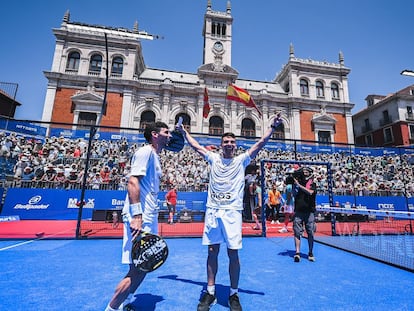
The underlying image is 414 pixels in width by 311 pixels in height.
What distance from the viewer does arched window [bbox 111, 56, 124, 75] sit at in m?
27.5

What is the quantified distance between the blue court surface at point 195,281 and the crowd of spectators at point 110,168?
4839 millimetres

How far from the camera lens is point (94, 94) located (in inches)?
997

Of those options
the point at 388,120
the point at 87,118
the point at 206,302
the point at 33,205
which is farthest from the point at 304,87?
the point at 206,302

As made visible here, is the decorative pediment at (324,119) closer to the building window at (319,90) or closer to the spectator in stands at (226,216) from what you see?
the building window at (319,90)

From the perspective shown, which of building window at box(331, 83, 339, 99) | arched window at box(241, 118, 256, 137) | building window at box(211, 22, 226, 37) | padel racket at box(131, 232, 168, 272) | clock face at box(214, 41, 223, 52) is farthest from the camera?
building window at box(211, 22, 226, 37)

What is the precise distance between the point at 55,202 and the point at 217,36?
36204 mm

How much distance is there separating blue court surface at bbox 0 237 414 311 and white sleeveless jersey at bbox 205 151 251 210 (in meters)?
1.37

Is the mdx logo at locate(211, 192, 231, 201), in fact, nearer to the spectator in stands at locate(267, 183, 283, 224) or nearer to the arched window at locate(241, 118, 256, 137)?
the spectator in stands at locate(267, 183, 283, 224)

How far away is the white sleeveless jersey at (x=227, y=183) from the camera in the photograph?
2904mm

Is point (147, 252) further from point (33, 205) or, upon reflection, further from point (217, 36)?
point (217, 36)

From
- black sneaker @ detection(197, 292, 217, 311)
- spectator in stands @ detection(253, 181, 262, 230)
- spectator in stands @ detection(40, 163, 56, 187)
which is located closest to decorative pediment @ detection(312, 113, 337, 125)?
spectator in stands @ detection(253, 181, 262, 230)

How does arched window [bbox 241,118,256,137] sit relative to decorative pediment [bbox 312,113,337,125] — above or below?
below

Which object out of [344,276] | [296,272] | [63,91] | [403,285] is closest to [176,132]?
[296,272]

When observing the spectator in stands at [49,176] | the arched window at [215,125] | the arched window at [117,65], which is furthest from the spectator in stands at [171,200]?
the arched window at [117,65]
